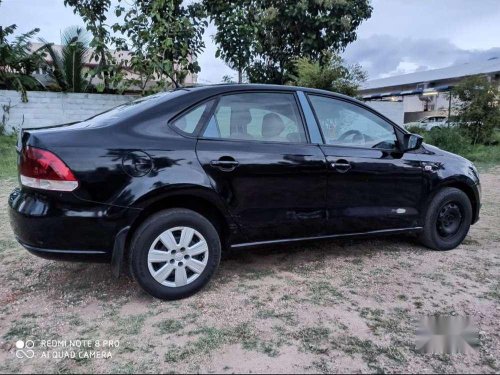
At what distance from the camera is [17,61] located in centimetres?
1255

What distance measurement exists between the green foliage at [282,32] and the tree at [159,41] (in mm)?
1062

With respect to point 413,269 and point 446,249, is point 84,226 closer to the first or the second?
point 413,269

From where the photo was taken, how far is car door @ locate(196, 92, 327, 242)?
128 inches

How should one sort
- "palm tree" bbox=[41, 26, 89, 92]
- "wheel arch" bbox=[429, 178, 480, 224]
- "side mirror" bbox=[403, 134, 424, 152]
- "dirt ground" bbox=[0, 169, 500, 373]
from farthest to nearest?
"palm tree" bbox=[41, 26, 89, 92] → "wheel arch" bbox=[429, 178, 480, 224] → "side mirror" bbox=[403, 134, 424, 152] → "dirt ground" bbox=[0, 169, 500, 373]

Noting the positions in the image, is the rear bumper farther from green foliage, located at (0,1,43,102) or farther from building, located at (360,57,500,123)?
building, located at (360,57,500,123)

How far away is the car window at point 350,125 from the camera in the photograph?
3822 millimetres

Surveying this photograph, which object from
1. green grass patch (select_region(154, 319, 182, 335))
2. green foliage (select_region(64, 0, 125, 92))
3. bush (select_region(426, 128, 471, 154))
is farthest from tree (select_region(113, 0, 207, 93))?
green grass patch (select_region(154, 319, 182, 335))

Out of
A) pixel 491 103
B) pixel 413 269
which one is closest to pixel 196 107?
pixel 413 269

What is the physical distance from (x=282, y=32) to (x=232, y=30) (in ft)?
12.2

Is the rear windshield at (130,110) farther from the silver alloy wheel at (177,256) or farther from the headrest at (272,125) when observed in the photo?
the silver alloy wheel at (177,256)

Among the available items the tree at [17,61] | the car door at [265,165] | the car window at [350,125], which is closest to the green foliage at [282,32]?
the tree at [17,61]

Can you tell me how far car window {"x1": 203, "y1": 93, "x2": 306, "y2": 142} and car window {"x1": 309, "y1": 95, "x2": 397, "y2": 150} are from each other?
26 centimetres

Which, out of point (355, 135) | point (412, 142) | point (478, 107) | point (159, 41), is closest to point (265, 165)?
point (355, 135)

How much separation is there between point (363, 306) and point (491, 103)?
11494 mm
